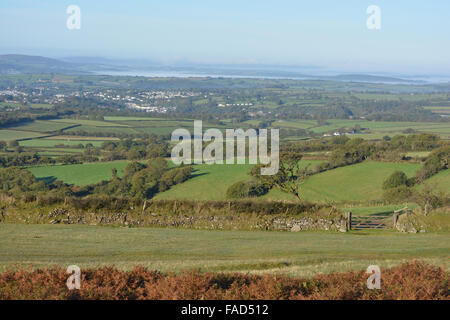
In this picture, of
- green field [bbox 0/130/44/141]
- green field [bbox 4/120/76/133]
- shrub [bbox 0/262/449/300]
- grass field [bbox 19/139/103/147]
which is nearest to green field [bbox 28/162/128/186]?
grass field [bbox 19/139/103/147]

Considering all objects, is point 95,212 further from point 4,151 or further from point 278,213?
point 4,151

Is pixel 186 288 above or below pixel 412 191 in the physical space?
above

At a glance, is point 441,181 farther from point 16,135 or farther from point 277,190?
point 16,135

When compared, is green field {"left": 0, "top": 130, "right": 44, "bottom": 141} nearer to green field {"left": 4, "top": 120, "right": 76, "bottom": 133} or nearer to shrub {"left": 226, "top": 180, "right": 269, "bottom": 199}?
green field {"left": 4, "top": 120, "right": 76, "bottom": 133}

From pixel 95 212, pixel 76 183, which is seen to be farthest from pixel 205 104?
pixel 95 212

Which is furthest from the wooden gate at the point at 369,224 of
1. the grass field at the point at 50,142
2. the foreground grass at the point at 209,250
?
the grass field at the point at 50,142

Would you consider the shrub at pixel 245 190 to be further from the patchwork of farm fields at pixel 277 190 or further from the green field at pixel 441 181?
the green field at pixel 441 181

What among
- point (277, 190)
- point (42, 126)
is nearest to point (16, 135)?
point (42, 126)
